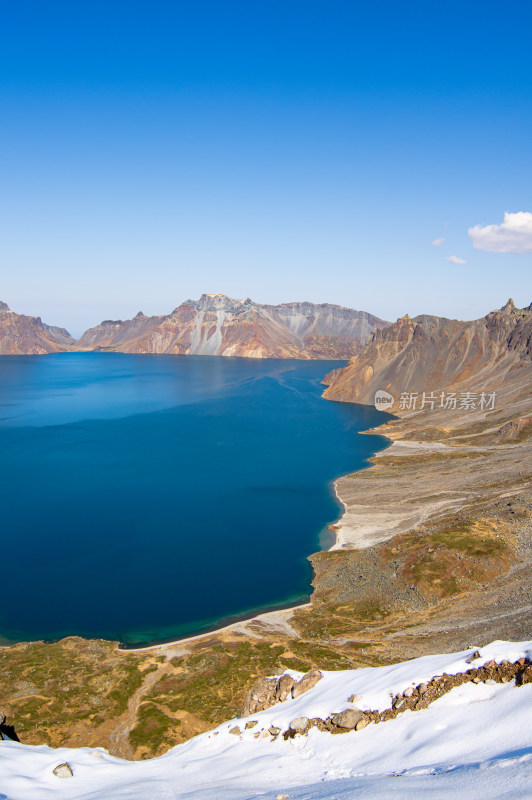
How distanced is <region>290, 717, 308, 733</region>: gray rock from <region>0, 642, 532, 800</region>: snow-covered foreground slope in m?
0.49

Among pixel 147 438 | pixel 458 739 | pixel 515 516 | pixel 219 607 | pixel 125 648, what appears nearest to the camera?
pixel 458 739

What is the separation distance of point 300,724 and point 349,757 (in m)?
4.75

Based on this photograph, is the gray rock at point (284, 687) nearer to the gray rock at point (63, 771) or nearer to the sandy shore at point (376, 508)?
the gray rock at point (63, 771)

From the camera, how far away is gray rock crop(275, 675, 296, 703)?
37938 millimetres

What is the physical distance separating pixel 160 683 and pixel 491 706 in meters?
35.7

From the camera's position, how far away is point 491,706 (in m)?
26.0

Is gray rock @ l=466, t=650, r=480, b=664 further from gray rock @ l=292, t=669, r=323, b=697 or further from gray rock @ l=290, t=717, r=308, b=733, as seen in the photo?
gray rock @ l=292, t=669, r=323, b=697

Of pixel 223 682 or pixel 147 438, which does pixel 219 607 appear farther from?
pixel 147 438

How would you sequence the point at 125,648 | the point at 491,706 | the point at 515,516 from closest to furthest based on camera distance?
the point at 491,706, the point at 125,648, the point at 515,516

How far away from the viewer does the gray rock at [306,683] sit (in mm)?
37594

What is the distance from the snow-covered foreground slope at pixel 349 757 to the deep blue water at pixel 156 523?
28.6 metres

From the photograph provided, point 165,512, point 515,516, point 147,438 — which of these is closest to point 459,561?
point 515,516

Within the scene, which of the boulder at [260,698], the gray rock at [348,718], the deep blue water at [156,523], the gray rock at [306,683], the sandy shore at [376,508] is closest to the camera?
the gray rock at [348,718]

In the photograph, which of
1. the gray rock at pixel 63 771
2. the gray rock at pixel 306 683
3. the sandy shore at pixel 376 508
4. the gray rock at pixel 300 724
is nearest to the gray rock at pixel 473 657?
the gray rock at pixel 300 724
